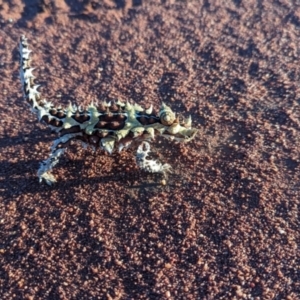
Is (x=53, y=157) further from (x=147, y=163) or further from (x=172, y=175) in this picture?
(x=172, y=175)

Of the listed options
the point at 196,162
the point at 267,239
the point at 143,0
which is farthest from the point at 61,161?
the point at 143,0

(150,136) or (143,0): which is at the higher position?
(143,0)

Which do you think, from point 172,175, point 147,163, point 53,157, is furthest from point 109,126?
point 172,175

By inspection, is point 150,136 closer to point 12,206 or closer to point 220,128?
point 220,128

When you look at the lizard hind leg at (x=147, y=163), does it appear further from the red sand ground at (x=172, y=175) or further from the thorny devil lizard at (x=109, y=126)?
the red sand ground at (x=172, y=175)

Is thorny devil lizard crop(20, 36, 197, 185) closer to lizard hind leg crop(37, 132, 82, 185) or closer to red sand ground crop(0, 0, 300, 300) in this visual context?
lizard hind leg crop(37, 132, 82, 185)
